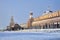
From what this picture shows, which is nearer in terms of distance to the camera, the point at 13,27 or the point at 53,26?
the point at 53,26

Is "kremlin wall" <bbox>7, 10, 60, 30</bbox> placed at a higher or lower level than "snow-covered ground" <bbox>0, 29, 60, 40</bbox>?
higher

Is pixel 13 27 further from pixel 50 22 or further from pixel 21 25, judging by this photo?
pixel 50 22

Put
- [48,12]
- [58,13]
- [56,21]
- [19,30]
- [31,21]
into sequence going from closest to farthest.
→ [56,21], [58,13], [19,30], [48,12], [31,21]

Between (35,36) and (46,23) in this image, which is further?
(46,23)

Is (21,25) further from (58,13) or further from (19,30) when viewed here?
(58,13)

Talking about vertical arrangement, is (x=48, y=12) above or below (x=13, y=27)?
above

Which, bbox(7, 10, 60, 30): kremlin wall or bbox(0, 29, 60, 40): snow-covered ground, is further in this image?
bbox(7, 10, 60, 30): kremlin wall

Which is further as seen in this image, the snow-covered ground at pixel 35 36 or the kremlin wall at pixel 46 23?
the kremlin wall at pixel 46 23

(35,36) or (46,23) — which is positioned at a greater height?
(46,23)

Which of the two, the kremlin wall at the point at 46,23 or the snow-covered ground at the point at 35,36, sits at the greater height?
the kremlin wall at the point at 46,23

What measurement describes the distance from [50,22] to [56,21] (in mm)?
1333

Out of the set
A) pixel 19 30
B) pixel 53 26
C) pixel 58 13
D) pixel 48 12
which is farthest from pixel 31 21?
pixel 53 26

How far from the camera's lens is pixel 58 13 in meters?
26.2

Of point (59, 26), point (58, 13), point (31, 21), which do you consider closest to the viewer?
point (59, 26)
